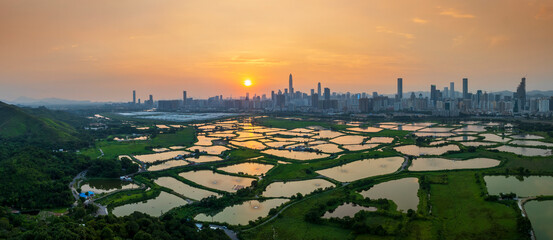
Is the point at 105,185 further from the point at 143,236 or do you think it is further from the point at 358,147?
the point at 358,147

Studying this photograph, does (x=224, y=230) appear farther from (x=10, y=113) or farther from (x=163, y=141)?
(x=10, y=113)

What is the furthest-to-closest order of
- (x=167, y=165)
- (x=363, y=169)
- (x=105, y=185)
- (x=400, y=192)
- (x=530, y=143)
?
(x=530, y=143) < (x=167, y=165) < (x=363, y=169) < (x=105, y=185) < (x=400, y=192)

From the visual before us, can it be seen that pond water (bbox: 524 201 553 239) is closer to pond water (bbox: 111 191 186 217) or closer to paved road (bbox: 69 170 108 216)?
pond water (bbox: 111 191 186 217)

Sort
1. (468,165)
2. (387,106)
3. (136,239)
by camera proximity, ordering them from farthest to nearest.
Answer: (387,106) → (468,165) → (136,239)

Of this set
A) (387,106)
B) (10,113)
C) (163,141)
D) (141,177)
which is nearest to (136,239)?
(141,177)

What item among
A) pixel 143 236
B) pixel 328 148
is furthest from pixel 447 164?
pixel 143 236

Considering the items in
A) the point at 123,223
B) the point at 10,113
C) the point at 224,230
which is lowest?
the point at 224,230

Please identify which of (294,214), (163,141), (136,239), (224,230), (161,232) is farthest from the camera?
(163,141)
